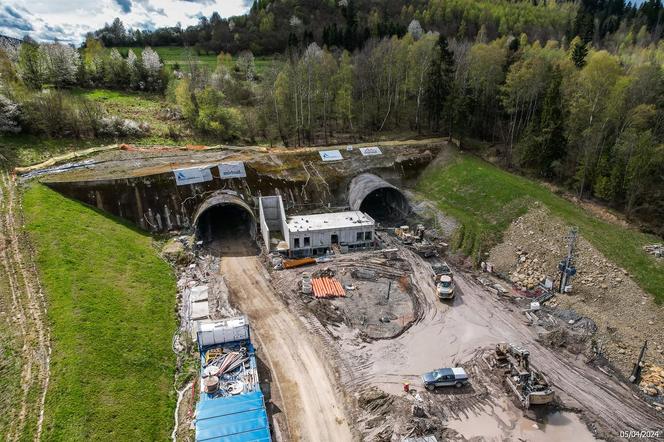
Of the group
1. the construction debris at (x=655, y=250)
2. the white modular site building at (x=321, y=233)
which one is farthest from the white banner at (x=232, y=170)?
the construction debris at (x=655, y=250)

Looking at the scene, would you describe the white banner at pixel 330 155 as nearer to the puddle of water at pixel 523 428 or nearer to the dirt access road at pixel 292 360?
the dirt access road at pixel 292 360

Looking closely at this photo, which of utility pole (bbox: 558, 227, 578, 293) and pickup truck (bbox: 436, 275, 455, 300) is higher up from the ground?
utility pole (bbox: 558, 227, 578, 293)

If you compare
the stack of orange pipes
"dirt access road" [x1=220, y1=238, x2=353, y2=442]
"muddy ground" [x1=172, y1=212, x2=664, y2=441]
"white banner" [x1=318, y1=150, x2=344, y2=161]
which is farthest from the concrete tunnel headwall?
the stack of orange pipes

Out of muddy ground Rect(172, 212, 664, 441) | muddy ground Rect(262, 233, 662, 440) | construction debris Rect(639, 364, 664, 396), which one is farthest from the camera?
construction debris Rect(639, 364, 664, 396)

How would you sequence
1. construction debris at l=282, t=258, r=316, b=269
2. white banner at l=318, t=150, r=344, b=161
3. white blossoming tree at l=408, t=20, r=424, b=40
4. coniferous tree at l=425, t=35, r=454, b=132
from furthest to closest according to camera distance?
white blossoming tree at l=408, t=20, r=424, b=40, coniferous tree at l=425, t=35, r=454, b=132, white banner at l=318, t=150, r=344, b=161, construction debris at l=282, t=258, r=316, b=269

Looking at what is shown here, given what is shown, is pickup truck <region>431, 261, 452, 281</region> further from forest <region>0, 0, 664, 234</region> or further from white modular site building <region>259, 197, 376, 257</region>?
forest <region>0, 0, 664, 234</region>

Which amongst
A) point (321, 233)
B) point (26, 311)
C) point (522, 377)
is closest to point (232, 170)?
point (321, 233)

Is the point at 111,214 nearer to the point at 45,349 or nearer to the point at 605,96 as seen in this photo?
the point at 45,349

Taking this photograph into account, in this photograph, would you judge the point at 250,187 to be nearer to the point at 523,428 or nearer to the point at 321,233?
the point at 321,233
